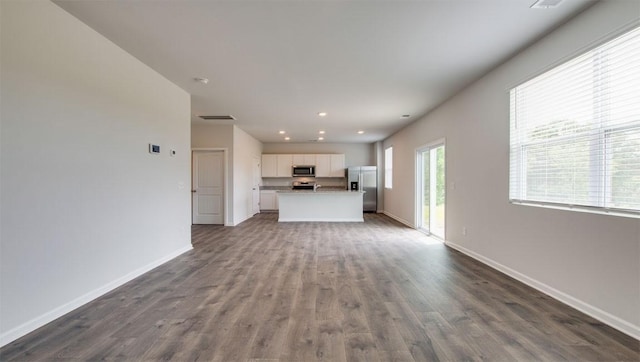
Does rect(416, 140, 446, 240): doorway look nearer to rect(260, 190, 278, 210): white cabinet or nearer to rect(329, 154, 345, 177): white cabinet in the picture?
rect(329, 154, 345, 177): white cabinet

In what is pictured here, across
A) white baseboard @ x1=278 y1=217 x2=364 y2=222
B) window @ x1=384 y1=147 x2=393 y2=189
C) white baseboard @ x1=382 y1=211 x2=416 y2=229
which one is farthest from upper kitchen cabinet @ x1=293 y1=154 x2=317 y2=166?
white baseboard @ x1=382 y1=211 x2=416 y2=229

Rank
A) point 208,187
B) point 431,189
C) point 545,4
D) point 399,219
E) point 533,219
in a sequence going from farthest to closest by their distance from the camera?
point 399,219 < point 208,187 < point 431,189 < point 533,219 < point 545,4

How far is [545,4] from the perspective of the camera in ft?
7.33

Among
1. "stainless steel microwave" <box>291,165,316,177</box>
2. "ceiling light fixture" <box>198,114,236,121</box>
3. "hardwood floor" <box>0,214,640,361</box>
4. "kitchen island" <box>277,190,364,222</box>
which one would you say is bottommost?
"hardwood floor" <box>0,214,640,361</box>

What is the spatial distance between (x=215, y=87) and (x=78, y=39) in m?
1.75

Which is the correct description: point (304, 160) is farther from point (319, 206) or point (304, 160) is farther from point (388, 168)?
point (388, 168)

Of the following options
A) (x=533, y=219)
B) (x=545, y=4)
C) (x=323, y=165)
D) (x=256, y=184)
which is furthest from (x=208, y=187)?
(x=545, y=4)

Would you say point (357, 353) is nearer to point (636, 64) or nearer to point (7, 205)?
point (7, 205)

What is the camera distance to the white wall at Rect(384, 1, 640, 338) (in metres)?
2.11

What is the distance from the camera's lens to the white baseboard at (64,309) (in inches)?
77.2

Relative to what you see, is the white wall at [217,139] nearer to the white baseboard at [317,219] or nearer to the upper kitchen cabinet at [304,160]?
the white baseboard at [317,219]

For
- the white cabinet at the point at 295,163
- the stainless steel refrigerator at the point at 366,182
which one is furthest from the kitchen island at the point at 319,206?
the white cabinet at the point at 295,163

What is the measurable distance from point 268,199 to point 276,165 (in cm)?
127

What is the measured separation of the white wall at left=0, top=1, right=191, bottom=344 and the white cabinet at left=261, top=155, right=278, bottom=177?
6175 millimetres
